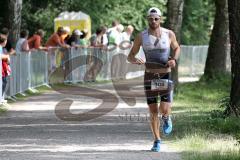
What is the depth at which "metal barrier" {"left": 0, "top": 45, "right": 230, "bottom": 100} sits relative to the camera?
71.3ft

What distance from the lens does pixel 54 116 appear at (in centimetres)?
1753

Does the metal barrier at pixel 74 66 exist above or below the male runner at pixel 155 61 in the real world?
below

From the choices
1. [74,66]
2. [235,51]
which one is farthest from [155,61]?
[74,66]

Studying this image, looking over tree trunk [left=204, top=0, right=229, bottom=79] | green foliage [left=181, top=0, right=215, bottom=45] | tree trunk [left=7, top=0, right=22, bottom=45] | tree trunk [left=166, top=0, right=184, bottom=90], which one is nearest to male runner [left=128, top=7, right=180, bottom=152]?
tree trunk [left=166, top=0, right=184, bottom=90]

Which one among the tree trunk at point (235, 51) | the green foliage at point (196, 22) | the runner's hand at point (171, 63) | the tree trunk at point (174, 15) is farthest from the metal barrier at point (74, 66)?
the green foliage at point (196, 22)

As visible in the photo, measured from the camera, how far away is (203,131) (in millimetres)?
14125

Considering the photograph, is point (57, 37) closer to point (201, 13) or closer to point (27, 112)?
point (27, 112)

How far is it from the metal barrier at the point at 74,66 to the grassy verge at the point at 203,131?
420 centimetres

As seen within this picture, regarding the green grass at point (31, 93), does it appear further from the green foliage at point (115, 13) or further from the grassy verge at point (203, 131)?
the green foliage at point (115, 13)

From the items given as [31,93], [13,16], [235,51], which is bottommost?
[31,93]

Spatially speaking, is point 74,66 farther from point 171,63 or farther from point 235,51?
point 171,63

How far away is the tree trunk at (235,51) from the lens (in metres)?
15.2

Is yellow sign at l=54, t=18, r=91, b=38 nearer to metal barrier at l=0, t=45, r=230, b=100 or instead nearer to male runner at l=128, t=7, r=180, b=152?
metal barrier at l=0, t=45, r=230, b=100

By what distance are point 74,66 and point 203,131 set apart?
13661 mm
